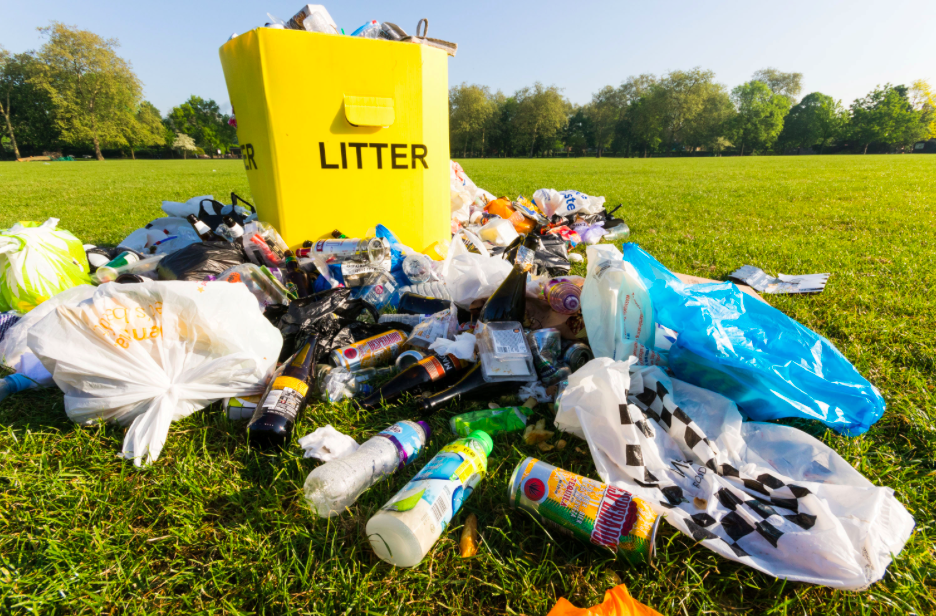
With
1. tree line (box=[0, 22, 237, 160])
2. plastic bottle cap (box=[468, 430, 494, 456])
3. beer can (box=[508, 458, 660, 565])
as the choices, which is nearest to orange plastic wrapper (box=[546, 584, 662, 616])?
beer can (box=[508, 458, 660, 565])

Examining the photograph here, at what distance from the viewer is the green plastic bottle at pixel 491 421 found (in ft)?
4.91

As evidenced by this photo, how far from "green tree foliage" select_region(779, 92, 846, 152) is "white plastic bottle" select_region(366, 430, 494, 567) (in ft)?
210

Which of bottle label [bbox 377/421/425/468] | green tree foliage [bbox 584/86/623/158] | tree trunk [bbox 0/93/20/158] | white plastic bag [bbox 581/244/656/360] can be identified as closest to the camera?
bottle label [bbox 377/421/425/468]

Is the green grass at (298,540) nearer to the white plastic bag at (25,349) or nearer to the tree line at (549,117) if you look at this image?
the white plastic bag at (25,349)

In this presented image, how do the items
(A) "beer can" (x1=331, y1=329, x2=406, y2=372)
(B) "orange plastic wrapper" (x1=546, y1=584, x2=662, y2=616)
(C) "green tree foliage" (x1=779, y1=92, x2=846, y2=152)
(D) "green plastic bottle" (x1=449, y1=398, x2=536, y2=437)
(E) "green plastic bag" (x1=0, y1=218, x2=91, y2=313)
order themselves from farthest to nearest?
(C) "green tree foliage" (x1=779, y1=92, x2=846, y2=152), (E) "green plastic bag" (x1=0, y1=218, x2=91, y2=313), (A) "beer can" (x1=331, y1=329, x2=406, y2=372), (D) "green plastic bottle" (x1=449, y1=398, x2=536, y2=437), (B) "orange plastic wrapper" (x1=546, y1=584, x2=662, y2=616)

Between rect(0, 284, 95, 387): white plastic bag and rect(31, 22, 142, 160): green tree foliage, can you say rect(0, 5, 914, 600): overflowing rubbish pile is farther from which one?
rect(31, 22, 142, 160): green tree foliage

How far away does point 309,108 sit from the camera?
236cm

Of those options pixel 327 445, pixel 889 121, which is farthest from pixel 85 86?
pixel 889 121

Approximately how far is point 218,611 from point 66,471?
79 centimetres

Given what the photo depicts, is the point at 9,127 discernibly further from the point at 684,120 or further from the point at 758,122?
the point at 758,122

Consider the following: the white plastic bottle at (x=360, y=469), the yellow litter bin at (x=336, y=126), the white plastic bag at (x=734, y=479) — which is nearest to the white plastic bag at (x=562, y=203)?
the yellow litter bin at (x=336, y=126)

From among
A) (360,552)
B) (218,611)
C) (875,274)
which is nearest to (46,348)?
(218,611)

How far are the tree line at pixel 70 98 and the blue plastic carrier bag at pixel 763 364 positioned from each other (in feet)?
185

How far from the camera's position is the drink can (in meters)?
1.85
